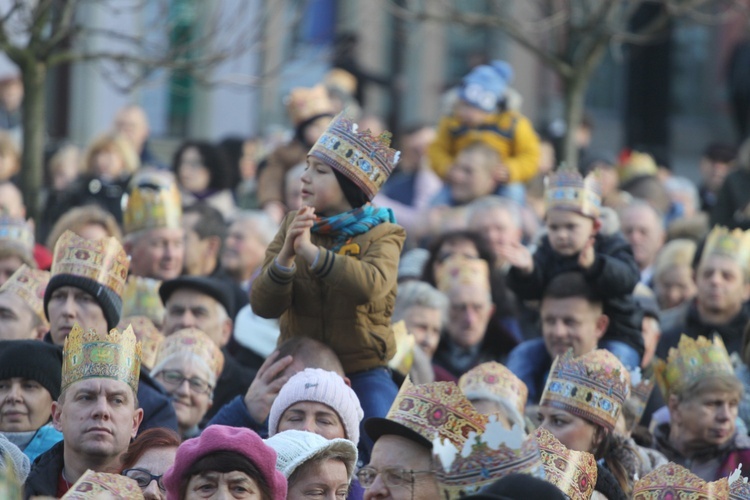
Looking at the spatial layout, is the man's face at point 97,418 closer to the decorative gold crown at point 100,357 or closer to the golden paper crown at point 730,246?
the decorative gold crown at point 100,357

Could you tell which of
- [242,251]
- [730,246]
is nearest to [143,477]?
[242,251]

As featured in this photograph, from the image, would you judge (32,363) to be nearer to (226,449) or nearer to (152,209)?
(226,449)

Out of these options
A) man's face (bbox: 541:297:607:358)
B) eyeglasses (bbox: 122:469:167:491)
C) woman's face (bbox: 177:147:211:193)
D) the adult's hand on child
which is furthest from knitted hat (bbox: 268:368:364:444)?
woman's face (bbox: 177:147:211:193)

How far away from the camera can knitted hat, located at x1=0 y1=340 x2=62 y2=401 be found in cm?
753

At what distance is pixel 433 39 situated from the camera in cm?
2662

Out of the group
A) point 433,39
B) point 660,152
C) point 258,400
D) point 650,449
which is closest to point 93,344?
point 258,400

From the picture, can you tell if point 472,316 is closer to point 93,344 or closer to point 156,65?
point 156,65

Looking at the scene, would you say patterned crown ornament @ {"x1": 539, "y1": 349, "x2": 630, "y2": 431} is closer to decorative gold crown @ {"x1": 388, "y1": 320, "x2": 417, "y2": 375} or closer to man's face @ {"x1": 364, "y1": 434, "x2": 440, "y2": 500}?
decorative gold crown @ {"x1": 388, "y1": 320, "x2": 417, "y2": 375}

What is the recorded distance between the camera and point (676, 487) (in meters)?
6.68

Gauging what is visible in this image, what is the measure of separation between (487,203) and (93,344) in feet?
16.3

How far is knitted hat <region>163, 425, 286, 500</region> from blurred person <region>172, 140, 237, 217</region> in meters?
7.77

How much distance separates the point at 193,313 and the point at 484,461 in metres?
4.06

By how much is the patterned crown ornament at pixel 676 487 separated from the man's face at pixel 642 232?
17.9ft

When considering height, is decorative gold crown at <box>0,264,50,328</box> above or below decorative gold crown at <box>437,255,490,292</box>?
below
